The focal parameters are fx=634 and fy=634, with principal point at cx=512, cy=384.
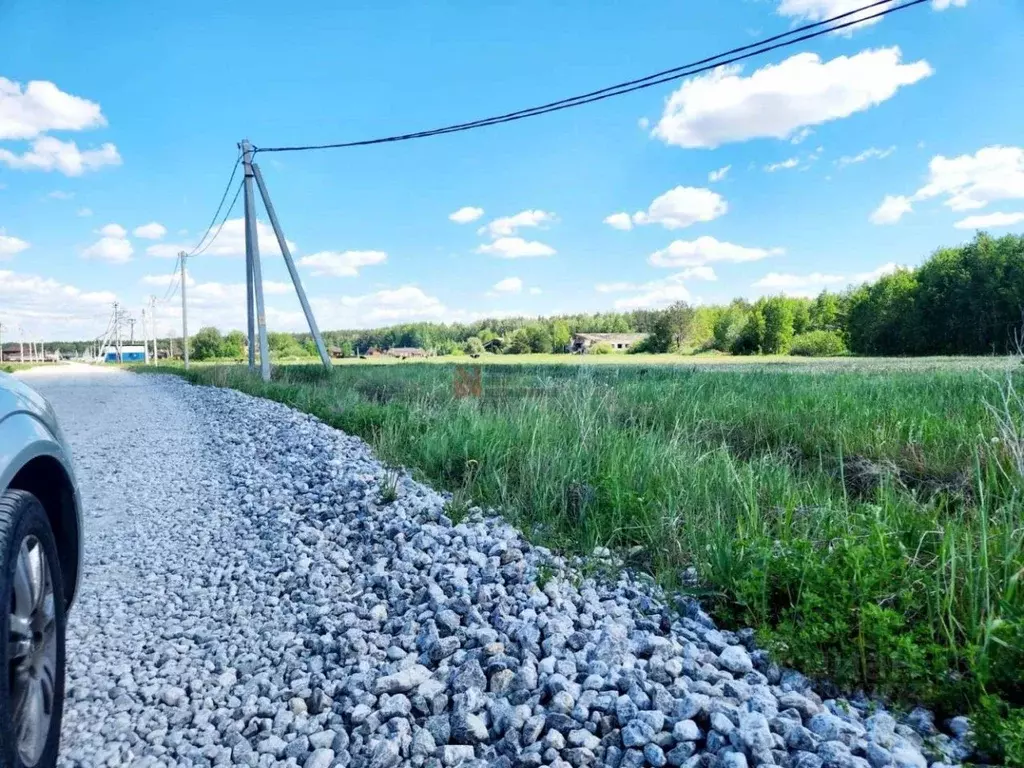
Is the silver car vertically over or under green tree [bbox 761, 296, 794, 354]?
under

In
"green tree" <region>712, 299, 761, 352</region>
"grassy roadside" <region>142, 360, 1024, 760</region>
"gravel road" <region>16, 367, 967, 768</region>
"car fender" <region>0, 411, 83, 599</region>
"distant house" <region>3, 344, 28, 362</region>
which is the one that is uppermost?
"green tree" <region>712, 299, 761, 352</region>

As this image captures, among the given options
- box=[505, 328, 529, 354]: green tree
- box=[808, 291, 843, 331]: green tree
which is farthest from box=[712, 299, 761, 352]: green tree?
box=[505, 328, 529, 354]: green tree

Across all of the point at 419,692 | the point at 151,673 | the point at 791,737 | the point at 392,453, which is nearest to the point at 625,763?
the point at 791,737

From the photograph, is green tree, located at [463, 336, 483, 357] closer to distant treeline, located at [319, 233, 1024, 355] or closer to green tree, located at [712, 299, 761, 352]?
distant treeline, located at [319, 233, 1024, 355]

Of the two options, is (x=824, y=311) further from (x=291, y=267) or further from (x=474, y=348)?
(x=291, y=267)

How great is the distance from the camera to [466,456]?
5289mm

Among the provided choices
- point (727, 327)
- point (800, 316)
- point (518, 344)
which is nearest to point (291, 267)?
point (518, 344)

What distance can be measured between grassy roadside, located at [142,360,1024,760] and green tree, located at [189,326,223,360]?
69.6 metres

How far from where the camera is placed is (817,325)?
74625 millimetres

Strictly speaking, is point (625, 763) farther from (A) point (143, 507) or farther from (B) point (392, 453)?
(A) point (143, 507)

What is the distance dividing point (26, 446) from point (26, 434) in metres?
0.05

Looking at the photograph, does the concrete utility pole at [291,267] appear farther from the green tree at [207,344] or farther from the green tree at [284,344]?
Result: the green tree at [207,344]

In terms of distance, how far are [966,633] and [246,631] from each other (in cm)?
325

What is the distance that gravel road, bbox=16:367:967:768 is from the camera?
2.09 metres
